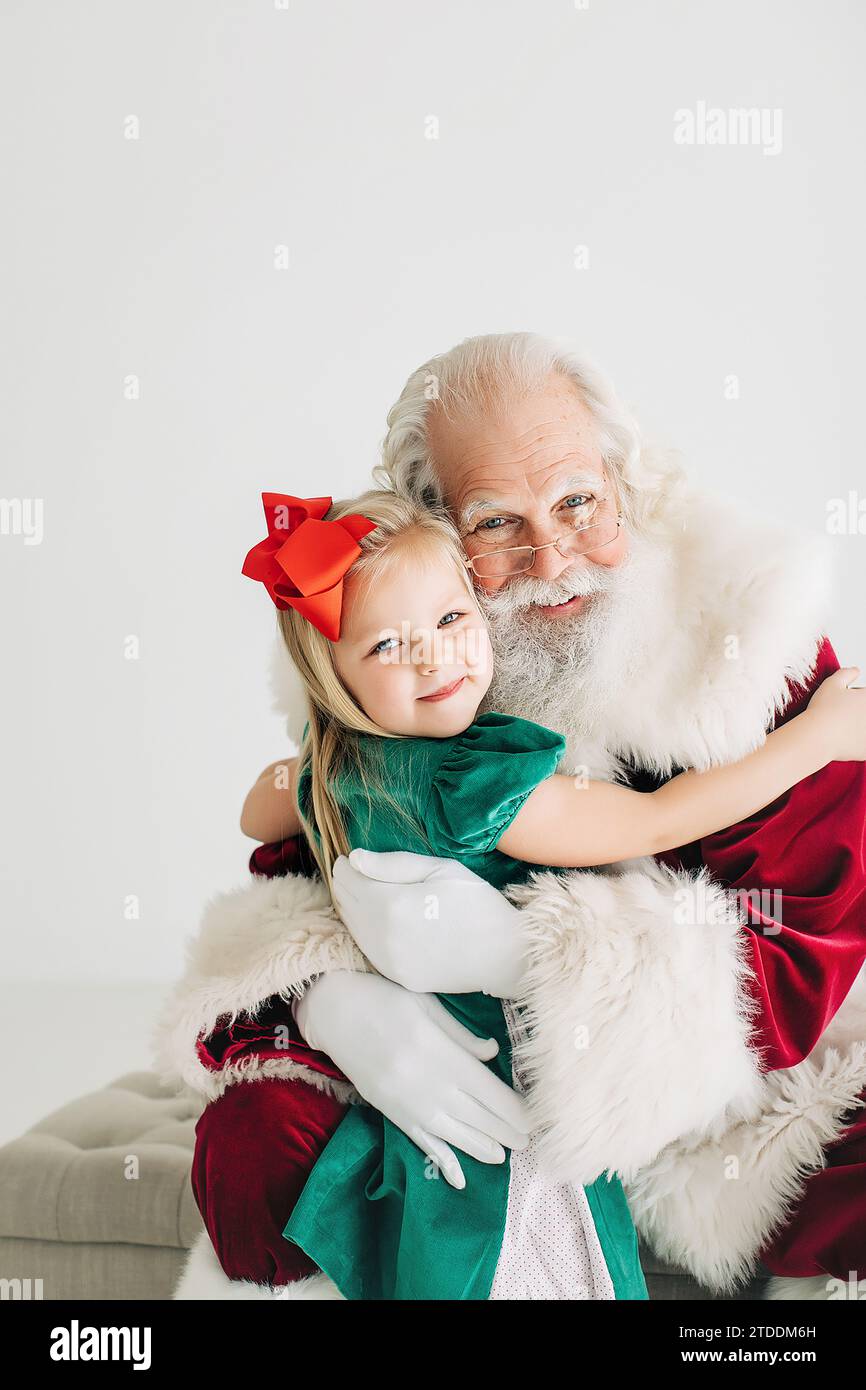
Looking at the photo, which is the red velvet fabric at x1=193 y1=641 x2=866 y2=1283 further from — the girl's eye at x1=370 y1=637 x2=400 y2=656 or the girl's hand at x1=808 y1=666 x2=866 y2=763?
the girl's eye at x1=370 y1=637 x2=400 y2=656

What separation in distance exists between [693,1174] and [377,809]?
0.79 m

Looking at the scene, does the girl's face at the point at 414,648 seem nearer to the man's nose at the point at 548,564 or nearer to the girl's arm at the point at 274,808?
the man's nose at the point at 548,564

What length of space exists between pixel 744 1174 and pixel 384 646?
103 cm

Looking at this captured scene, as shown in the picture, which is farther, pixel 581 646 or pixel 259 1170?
pixel 581 646

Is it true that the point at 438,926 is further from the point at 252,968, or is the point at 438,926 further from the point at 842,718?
the point at 842,718

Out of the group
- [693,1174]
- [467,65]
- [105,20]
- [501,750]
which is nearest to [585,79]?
[467,65]

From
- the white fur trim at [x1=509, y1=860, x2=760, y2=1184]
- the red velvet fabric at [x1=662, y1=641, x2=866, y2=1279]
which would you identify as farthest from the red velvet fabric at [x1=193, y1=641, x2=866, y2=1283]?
the white fur trim at [x1=509, y1=860, x2=760, y2=1184]

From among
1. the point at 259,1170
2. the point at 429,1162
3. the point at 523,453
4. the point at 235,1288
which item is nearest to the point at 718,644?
the point at 523,453

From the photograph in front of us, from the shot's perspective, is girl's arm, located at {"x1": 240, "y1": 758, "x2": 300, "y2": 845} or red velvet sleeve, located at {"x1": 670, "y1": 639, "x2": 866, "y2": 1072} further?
girl's arm, located at {"x1": 240, "y1": 758, "x2": 300, "y2": 845}

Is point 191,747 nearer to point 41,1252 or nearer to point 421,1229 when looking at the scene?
point 41,1252

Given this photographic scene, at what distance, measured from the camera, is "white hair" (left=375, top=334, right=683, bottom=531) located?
2.22m

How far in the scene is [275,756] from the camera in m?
5.42

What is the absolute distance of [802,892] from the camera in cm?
203

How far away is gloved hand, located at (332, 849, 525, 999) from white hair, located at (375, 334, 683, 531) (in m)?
0.73
